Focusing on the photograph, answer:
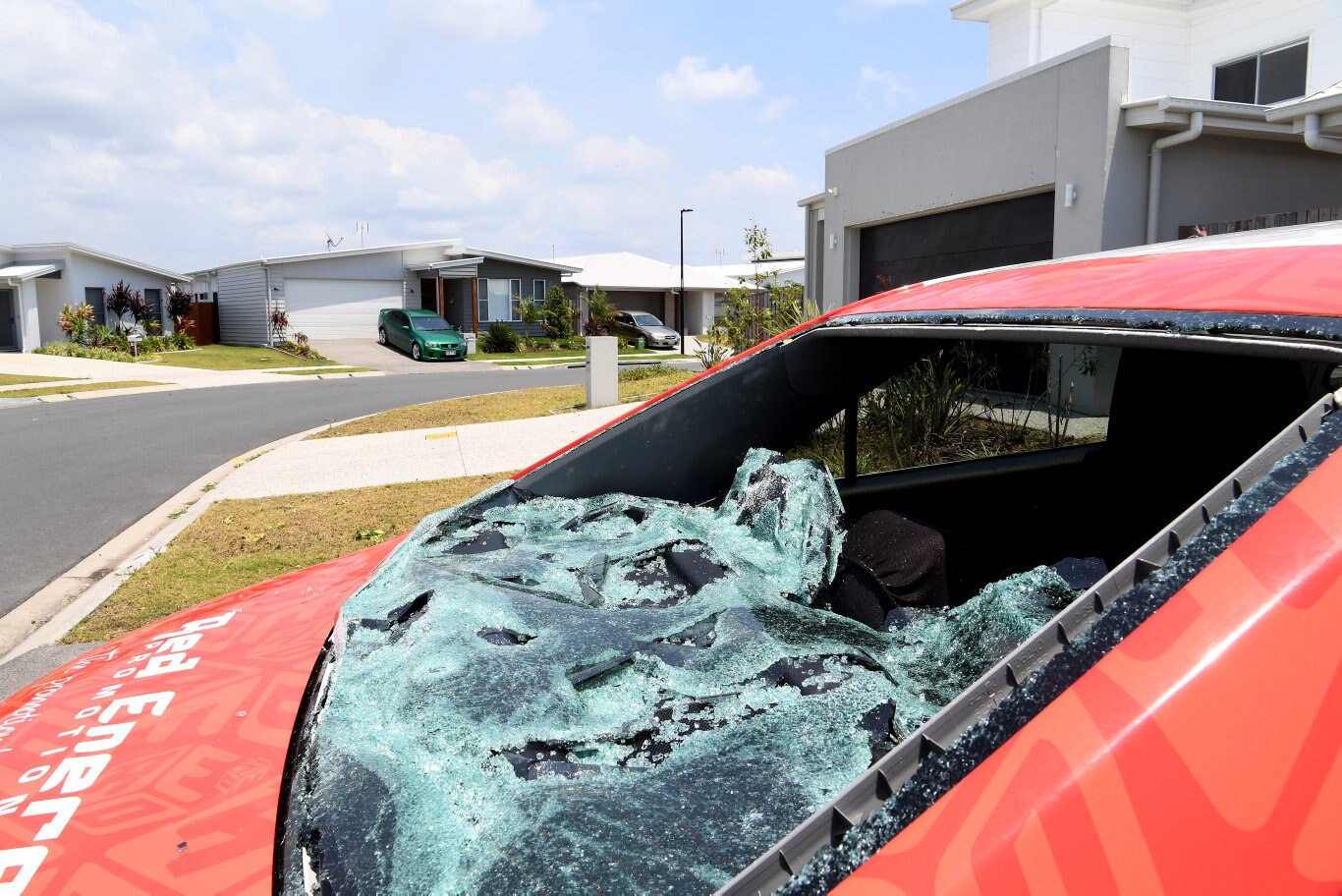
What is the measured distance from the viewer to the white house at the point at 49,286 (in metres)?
33.4

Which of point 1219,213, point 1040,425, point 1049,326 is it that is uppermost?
point 1219,213

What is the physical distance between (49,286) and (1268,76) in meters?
39.4

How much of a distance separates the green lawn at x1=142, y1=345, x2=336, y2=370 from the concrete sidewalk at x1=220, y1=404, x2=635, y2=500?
66.1 ft

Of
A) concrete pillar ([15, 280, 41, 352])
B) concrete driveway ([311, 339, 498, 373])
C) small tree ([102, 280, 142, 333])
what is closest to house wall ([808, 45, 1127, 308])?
concrete driveway ([311, 339, 498, 373])

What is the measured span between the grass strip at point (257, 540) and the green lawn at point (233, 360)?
2362 centimetres

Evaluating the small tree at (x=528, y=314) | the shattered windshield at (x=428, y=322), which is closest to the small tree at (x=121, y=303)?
the shattered windshield at (x=428, y=322)

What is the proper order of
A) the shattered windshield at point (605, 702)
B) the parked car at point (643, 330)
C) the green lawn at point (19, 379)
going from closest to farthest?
the shattered windshield at point (605, 702)
the green lawn at point (19, 379)
the parked car at point (643, 330)

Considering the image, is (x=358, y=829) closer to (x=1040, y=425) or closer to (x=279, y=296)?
(x=1040, y=425)

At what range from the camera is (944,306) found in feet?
6.23

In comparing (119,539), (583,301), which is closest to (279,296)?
(583,301)

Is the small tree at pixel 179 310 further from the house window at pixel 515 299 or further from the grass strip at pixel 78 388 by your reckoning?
the grass strip at pixel 78 388

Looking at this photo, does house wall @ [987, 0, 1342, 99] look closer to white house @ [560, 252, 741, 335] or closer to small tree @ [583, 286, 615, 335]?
small tree @ [583, 286, 615, 335]

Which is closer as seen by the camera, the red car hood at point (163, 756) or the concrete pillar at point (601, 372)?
the red car hood at point (163, 756)

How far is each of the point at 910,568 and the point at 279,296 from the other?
36955mm
